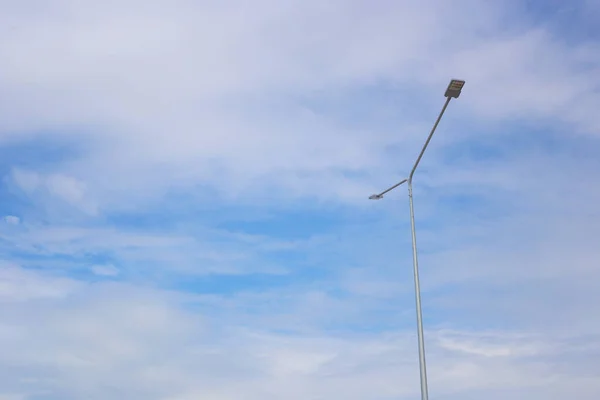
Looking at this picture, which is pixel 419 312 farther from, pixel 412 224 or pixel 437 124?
pixel 437 124

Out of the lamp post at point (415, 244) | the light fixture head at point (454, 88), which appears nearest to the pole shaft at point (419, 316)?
the lamp post at point (415, 244)

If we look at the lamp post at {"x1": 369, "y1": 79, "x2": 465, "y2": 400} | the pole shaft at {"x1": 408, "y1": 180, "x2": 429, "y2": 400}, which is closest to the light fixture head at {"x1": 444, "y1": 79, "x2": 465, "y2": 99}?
the lamp post at {"x1": 369, "y1": 79, "x2": 465, "y2": 400}

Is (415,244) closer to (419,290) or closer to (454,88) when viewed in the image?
(419,290)

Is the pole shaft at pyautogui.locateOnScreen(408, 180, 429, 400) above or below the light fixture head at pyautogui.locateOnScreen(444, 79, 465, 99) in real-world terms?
below

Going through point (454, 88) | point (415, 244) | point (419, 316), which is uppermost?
point (454, 88)

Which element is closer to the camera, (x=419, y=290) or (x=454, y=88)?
(x=454, y=88)

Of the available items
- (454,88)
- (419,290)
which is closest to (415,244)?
(419,290)

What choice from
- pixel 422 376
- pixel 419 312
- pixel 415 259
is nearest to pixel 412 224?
pixel 415 259

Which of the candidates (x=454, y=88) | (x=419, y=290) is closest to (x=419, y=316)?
(x=419, y=290)

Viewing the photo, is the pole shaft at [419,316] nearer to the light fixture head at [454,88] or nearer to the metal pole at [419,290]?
the metal pole at [419,290]

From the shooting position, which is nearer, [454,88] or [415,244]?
[454,88]

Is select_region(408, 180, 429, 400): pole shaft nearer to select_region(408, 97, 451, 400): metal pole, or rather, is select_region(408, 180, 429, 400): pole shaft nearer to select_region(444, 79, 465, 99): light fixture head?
select_region(408, 97, 451, 400): metal pole

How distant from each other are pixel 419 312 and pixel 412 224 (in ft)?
13.1

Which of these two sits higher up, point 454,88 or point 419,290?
point 454,88
